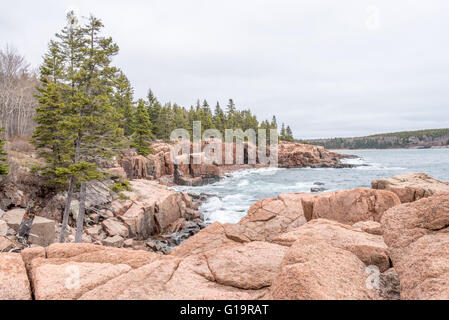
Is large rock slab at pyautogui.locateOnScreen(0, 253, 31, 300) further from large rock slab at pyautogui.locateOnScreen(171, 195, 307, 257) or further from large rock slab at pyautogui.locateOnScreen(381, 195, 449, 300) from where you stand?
large rock slab at pyautogui.locateOnScreen(381, 195, 449, 300)

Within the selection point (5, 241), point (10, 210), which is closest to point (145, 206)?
point (10, 210)

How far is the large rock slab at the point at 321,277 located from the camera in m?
2.88

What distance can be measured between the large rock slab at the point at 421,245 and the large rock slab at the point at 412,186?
8923 millimetres

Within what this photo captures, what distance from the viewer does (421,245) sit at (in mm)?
3645

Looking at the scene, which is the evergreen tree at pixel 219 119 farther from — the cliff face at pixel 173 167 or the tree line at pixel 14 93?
the tree line at pixel 14 93

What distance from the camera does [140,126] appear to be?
42.5 metres

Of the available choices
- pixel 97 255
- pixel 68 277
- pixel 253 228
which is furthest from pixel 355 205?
pixel 68 277

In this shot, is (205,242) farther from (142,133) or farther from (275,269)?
(142,133)

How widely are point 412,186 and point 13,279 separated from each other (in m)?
16.2

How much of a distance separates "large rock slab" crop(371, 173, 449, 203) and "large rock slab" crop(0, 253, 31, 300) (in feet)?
48.0

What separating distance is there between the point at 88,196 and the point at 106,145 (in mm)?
5272

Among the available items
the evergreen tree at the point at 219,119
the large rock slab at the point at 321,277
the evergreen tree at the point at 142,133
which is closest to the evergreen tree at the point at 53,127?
the large rock slab at the point at 321,277

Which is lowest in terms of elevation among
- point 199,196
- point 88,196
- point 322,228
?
point 199,196
